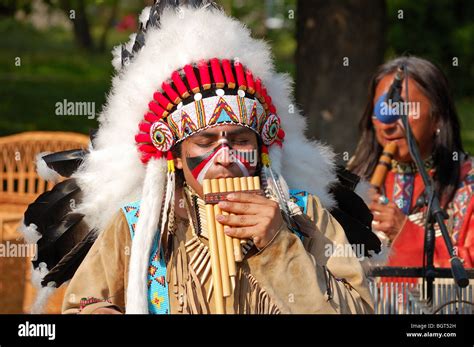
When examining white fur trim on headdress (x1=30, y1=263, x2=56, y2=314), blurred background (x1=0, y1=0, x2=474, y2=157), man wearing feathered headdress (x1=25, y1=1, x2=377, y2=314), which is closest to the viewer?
man wearing feathered headdress (x1=25, y1=1, x2=377, y2=314)

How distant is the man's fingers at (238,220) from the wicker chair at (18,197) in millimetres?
2195

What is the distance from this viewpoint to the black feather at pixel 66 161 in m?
3.69

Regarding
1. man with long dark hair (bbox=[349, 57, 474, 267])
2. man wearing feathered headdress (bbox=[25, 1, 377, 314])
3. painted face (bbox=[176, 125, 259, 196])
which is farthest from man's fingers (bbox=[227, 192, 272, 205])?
man with long dark hair (bbox=[349, 57, 474, 267])

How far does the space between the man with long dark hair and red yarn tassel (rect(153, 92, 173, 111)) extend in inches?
62.4

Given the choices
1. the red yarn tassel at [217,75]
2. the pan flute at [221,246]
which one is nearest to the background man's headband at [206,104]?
the red yarn tassel at [217,75]

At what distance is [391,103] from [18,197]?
2211 mm

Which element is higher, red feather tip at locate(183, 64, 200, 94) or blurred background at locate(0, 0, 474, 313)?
blurred background at locate(0, 0, 474, 313)

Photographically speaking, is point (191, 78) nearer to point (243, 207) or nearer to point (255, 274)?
point (243, 207)

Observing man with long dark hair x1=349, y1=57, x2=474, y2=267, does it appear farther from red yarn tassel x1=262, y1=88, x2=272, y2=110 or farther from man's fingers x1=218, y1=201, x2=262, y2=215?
man's fingers x1=218, y1=201, x2=262, y2=215

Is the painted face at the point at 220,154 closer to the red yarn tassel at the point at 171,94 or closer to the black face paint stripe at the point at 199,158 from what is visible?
the black face paint stripe at the point at 199,158

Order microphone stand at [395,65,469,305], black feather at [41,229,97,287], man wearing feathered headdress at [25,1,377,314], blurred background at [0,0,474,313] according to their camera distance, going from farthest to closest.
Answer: blurred background at [0,0,474,313] < microphone stand at [395,65,469,305] < black feather at [41,229,97,287] < man wearing feathered headdress at [25,1,377,314]

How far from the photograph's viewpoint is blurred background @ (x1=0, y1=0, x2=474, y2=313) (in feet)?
18.5

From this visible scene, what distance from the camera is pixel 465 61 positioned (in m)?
15.8

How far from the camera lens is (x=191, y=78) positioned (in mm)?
3207
